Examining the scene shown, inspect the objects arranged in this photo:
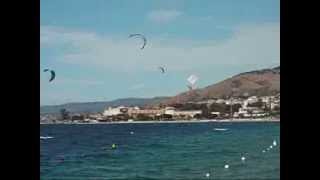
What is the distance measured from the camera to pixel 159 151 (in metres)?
13.7

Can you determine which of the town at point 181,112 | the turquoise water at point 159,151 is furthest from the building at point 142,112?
the turquoise water at point 159,151

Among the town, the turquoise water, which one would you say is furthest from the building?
the turquoise water

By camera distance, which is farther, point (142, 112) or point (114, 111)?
point (142, 112)

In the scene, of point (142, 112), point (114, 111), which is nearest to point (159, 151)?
point (142, 112)

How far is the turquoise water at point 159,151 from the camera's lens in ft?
36.9

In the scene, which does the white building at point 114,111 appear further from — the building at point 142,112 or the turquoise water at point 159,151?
the turquoise water at point 159,151

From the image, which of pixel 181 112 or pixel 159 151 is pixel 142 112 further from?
pixel 159 151

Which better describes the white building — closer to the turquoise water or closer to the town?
the town
